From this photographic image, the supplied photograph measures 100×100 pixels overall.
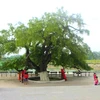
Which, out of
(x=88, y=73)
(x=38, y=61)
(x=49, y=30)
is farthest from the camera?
(x=88, y=73)

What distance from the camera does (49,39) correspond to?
1038 inches

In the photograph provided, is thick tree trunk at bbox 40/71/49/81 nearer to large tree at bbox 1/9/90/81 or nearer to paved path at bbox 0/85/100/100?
large tree at bbox 1/9/90/81

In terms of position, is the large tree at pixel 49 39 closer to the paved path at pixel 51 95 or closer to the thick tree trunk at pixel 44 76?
the thick tree trunk at pixel 44 76

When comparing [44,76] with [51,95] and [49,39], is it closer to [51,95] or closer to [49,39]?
[49,39]

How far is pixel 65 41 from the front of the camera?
2616 cm

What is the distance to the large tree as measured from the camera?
85.1 ft

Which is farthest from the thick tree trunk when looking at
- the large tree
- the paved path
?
the paved path

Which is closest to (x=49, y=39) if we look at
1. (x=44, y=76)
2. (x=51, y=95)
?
(x=44, y=76)

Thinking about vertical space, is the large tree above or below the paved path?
above

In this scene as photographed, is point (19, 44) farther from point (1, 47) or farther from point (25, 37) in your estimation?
point (1, 47)

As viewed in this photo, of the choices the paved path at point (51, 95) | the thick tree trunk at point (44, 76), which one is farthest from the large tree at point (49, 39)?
the paved path at point (51, 95)

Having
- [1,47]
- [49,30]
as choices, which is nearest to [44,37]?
[49,30]

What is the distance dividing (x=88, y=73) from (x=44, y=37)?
11243 mm

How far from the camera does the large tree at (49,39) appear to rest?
26.0 meters
